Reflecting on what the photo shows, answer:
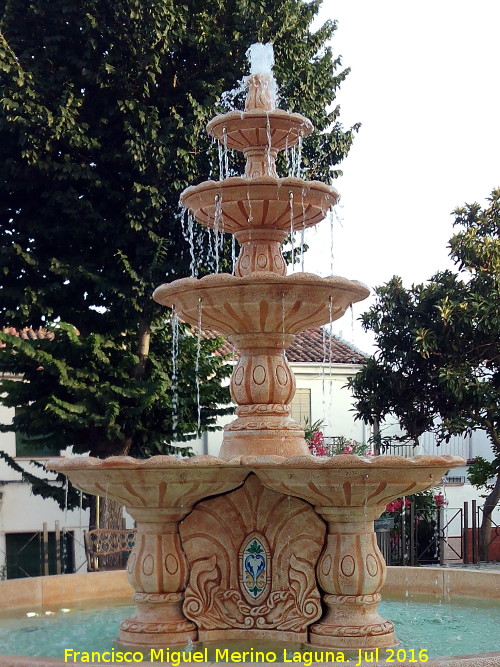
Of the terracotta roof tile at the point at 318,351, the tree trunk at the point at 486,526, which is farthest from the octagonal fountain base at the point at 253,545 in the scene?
the terracotta roof tile at the point at 318,351

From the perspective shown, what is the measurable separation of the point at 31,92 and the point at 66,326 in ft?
11.6

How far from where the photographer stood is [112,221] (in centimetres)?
1614

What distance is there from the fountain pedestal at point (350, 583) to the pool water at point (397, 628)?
0.29 metres

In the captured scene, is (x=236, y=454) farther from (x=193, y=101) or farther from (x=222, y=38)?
(x=222, y=38)

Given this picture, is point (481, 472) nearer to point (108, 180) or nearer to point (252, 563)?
point (108, 180)

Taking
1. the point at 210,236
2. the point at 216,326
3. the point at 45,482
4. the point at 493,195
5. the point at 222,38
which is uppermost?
the point at 222,38

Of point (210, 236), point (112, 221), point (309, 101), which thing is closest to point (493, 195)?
point (309, 101)

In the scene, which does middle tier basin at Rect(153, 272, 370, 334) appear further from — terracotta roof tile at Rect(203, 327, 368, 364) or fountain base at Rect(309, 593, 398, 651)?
terracotta roof tile at Rect(203, 327, 368, 364)

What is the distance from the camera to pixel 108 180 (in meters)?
16.0

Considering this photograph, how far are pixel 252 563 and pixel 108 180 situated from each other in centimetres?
985

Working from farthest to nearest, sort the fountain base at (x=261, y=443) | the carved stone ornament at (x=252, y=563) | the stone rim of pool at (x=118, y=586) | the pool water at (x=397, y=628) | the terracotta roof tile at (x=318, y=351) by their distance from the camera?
the terracotta roof tile at (x=318, y=351), the stone rim of pool at (x=118, y=586), the fountain base at (x=261, y=443), the carved stone ornament at (x=252, y=563), the pool water at (x=397, y=628)

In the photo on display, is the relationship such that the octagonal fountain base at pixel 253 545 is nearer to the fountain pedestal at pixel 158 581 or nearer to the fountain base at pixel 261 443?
the fountain pedestal at pixel 158 581

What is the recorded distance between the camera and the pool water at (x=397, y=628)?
277 inches

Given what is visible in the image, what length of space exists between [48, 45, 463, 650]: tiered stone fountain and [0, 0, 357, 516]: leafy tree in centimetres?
766
